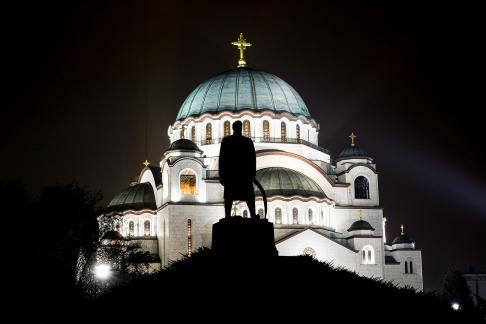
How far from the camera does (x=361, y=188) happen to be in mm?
59531

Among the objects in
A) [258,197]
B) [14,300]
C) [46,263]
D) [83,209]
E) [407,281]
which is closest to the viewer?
[14,300]

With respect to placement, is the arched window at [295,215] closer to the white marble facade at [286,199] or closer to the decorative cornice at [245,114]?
the white marble facade at [286,199]

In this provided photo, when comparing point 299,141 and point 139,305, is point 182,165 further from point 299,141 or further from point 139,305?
point 139,305

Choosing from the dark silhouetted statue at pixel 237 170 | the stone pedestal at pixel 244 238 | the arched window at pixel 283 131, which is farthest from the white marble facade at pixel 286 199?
the stone pedestal at pixel 244 238

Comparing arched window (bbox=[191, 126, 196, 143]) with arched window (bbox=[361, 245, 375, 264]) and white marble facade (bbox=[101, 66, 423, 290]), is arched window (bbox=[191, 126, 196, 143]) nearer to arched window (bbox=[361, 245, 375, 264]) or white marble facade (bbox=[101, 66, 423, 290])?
white marble facade (bbox=[101, 66, 423, 290])

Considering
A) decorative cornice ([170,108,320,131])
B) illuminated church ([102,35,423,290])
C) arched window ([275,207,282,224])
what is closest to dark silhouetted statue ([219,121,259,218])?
illuminated church ([102,35,423,290])

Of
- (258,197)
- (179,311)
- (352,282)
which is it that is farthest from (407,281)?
(179,311)

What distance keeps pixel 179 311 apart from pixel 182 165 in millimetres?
34298

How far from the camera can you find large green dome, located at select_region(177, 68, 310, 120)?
59.1 metres

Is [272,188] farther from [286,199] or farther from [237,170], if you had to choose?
[237,170]

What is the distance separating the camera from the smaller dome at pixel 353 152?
60.2 meters

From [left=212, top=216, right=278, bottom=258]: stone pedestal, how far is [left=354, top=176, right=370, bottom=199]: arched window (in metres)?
37.1

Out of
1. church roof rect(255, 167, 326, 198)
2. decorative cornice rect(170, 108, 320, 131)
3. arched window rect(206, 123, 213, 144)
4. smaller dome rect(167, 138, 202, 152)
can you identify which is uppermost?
decorative cornice rect(170, 108, 320, 131)

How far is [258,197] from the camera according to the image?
52.2m
